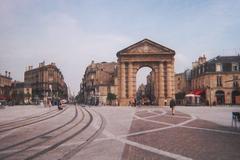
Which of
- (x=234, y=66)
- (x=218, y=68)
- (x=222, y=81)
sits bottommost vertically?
(x=222, y=81)

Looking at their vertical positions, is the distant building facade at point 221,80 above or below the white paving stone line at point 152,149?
above

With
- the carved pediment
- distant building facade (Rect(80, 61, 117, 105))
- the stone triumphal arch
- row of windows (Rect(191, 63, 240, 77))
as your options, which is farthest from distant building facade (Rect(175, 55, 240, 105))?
distant building facade (Rect(80, 61, 117, 105))

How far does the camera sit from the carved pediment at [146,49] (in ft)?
259

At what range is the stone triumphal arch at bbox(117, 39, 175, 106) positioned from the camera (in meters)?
78.8

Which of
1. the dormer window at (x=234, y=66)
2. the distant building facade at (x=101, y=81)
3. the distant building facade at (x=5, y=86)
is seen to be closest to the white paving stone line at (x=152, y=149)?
the dormer window at (x=234, y=66)

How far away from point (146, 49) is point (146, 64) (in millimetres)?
3251

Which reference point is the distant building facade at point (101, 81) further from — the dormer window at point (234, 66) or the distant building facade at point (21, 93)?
the dormer window at point (234, 66)

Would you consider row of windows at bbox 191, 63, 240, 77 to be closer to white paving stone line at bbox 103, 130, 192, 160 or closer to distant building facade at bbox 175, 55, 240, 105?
distant building facade at bbox 175, 55, 240, 105

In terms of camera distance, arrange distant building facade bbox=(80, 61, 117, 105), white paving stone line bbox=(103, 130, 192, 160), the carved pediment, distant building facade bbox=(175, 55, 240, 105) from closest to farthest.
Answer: white paving stone line bbox=(103, 130, 192, 160) < the carved pediment < distant building facade bbox=(175, 55, 240, 105) < distant building facade bbox=(80, 61, 117, 105)

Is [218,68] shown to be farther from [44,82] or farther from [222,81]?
[44,82]

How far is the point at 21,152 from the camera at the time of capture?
34.7 feet

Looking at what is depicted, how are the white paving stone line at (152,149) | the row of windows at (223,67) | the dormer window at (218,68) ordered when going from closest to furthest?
1. the white paving stone line at (152,149)
2. the row of windows at (223,67)
3. the dormer window at (218,68)

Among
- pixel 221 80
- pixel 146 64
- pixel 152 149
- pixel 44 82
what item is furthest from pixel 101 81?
pixel 152 149

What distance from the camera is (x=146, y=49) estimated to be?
3120 inches
